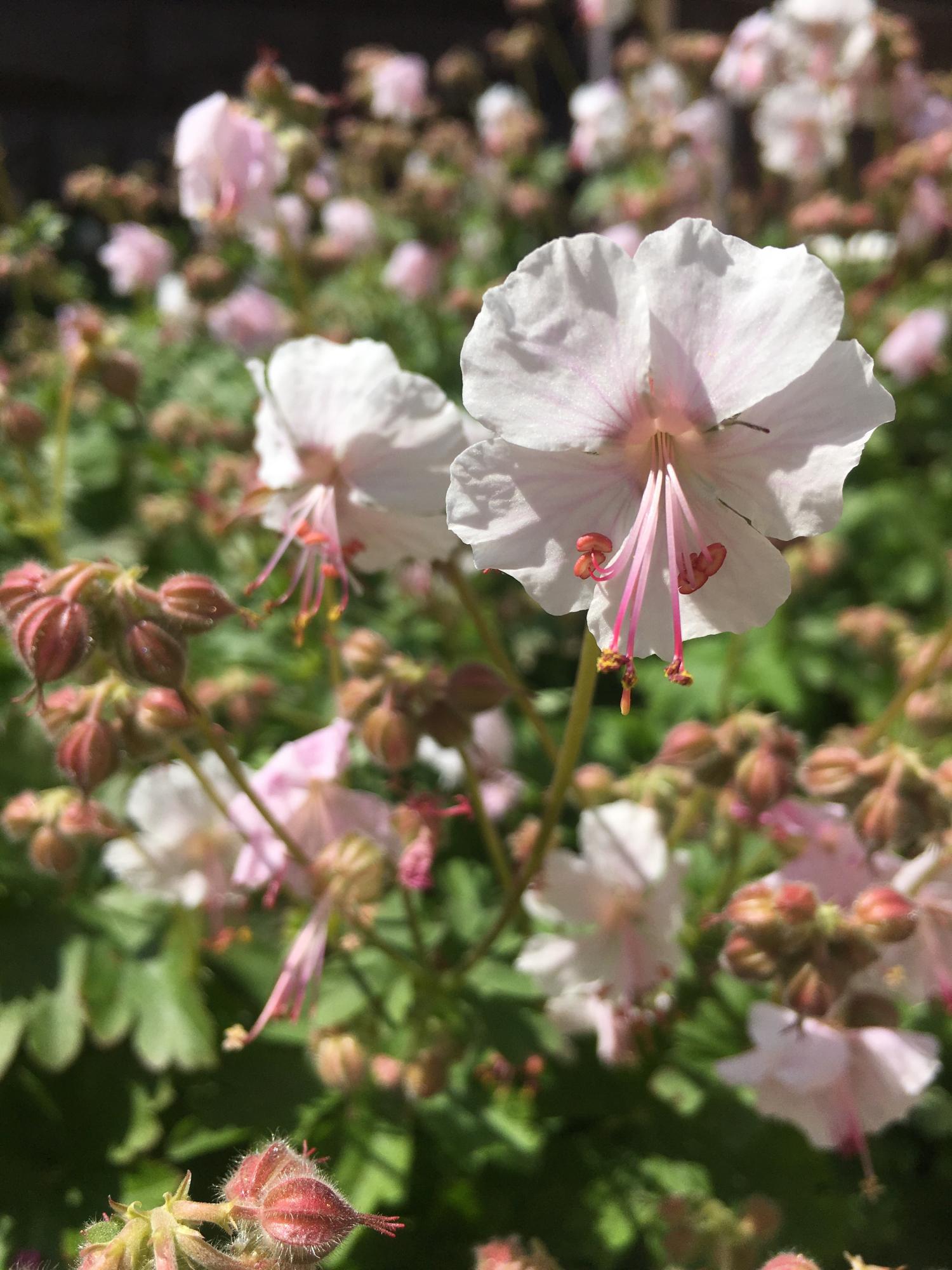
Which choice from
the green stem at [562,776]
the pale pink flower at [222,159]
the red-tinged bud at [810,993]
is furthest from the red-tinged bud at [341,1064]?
the pale pink flower at [222,159]

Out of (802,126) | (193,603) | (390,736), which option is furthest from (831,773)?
(802,126)

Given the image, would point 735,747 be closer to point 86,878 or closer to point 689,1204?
point 689,1204

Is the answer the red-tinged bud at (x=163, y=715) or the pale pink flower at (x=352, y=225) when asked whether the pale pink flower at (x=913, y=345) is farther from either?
the red-tinged bud at (x=163, y=715)

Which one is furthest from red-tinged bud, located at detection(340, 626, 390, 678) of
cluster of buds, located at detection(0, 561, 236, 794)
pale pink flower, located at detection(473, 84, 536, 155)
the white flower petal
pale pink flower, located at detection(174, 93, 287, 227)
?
pale pink flower, located at detection(473, 84, 536, 155)

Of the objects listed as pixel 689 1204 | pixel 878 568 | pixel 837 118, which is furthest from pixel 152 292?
pixel 689 1204

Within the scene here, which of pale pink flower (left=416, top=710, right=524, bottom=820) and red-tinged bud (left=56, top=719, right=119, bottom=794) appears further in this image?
pale pink flower (left=416, top=710, right=524, bottom=820)

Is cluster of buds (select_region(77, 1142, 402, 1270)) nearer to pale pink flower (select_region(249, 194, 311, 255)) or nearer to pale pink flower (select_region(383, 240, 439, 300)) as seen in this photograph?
pale pink flower (select_region(249, 194, 311, 255))
